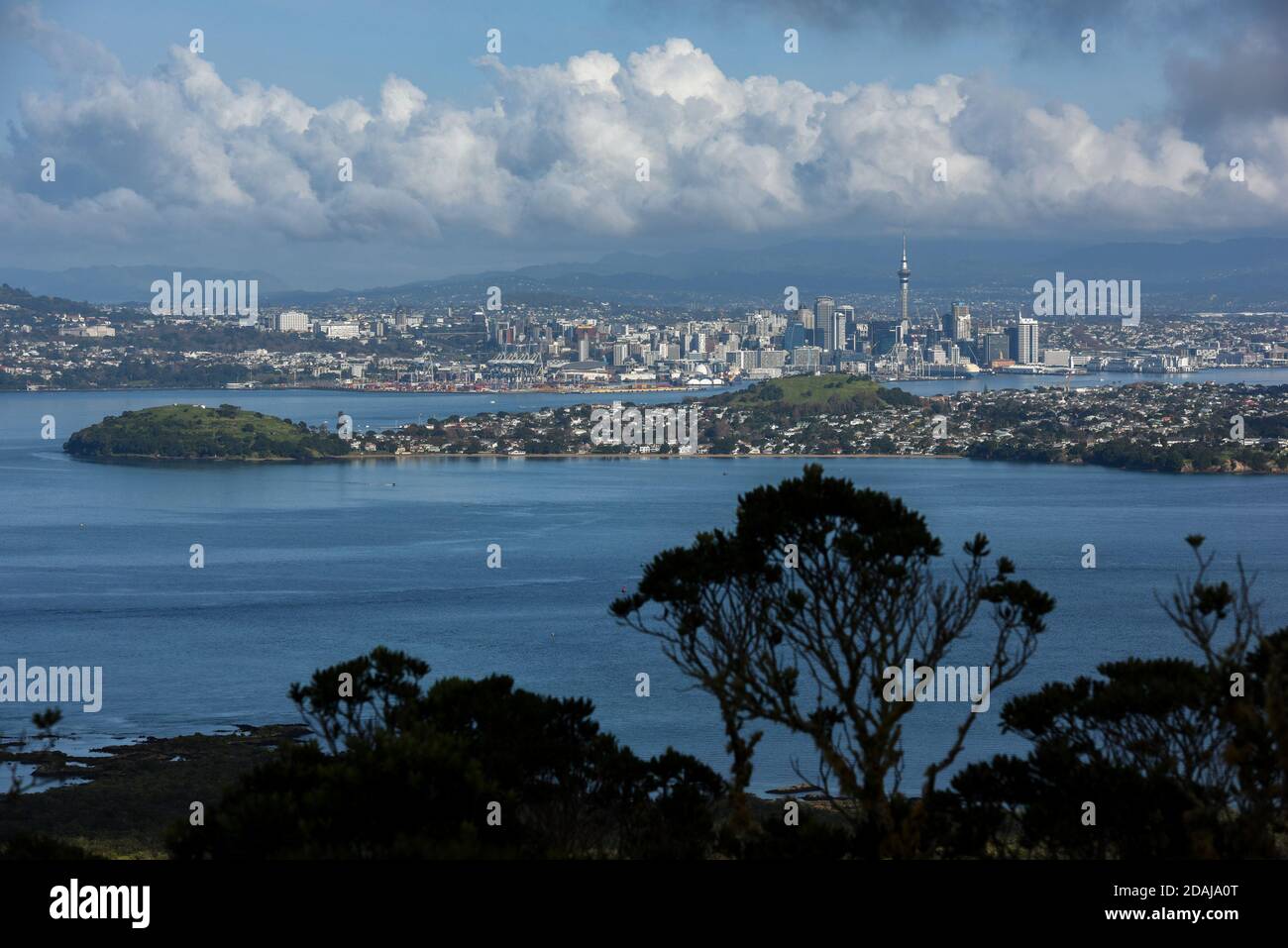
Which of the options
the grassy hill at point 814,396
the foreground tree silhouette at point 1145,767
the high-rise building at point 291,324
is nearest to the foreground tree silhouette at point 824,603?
the foreground tree silhouette at point 1145,767

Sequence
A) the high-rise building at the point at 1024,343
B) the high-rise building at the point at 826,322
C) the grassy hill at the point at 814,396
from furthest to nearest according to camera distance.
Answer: the high-rise building at the point at 826,322
the high-rise building at the point at 1024,343
the grassy hill at the point at 814,396

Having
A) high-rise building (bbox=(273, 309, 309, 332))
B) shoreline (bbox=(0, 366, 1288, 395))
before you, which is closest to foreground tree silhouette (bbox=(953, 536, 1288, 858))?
shoreline (bbox=(0, 366, 1288, 395))

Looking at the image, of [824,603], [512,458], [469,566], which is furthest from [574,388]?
[824,603]

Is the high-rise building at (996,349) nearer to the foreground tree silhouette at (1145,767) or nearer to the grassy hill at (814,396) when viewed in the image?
the grassy hill at (814,396)

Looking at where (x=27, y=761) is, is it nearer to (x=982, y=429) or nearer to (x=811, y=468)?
(x=811, y=468)
